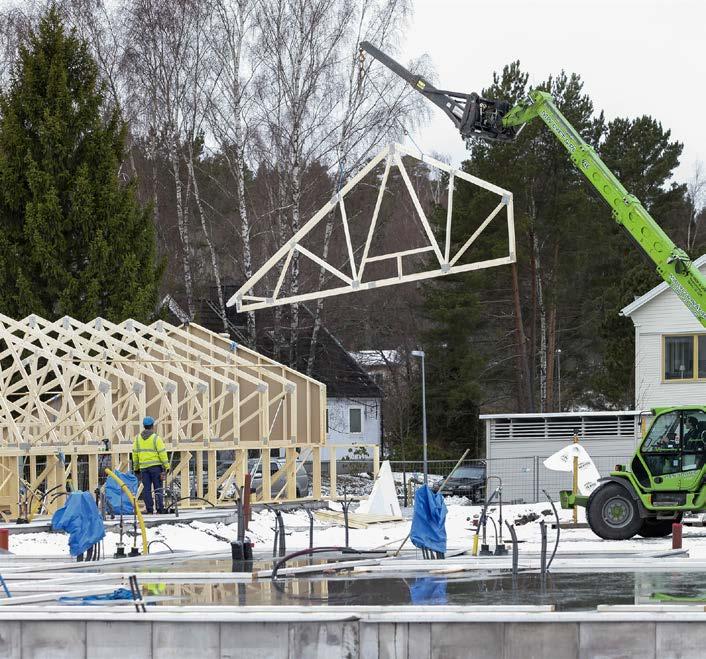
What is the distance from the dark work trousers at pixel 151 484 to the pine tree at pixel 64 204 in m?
11.6

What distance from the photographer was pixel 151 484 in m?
23.3

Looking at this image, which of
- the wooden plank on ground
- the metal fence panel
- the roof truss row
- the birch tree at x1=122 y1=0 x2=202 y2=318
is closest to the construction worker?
the roof truss row

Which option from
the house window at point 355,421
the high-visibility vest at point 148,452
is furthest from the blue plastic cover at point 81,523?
the house window at point 355,421

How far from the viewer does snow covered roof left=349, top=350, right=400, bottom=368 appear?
62312mm

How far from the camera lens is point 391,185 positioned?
205 feet

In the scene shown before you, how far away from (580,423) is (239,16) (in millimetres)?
15174

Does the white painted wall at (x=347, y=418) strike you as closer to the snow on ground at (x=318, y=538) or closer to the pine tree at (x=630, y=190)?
Result: the pine tree at (x=630, y=190)

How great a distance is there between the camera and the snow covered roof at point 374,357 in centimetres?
6231

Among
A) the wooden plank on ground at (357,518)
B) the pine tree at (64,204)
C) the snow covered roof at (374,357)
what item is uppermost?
the pine tree at (64,204)

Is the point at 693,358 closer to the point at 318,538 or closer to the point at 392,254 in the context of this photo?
the point at 318,538

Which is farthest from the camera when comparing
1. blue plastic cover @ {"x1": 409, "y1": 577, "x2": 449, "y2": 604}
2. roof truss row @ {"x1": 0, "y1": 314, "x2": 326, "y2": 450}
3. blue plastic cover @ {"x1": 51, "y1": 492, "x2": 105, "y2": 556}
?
roof truss row @ {"x1": 0, "y1": 314, "x2": 326, "y2": 450}

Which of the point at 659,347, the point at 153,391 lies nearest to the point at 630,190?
the point at 659,347

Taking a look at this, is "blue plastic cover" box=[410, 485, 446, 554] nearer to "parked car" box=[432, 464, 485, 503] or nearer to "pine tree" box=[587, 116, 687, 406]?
"parked car" box=[432, 464, 485, 503]

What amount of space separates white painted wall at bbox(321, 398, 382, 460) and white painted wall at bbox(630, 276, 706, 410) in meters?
21.1
